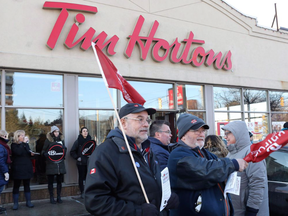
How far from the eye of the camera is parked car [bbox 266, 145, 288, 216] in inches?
178

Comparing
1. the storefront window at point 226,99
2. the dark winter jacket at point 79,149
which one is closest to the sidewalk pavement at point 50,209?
the dark winter jacket at point 79,149

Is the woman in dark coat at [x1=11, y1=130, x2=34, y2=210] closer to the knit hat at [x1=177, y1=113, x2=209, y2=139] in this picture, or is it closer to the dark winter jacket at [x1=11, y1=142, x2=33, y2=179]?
the dark winter jacket at [x1=11, y1=142, x2=33, y2=179]

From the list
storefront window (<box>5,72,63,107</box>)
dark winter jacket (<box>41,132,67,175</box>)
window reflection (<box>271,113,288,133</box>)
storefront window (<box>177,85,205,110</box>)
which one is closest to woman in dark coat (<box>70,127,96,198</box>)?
dark winter jacket (<box>41,132,67,175</box>)

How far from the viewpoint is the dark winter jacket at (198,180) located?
2596 mm

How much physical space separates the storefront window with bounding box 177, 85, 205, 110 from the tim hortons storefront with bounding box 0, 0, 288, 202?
4cm

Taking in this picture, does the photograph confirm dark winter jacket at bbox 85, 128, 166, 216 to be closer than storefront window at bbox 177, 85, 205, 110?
Yes

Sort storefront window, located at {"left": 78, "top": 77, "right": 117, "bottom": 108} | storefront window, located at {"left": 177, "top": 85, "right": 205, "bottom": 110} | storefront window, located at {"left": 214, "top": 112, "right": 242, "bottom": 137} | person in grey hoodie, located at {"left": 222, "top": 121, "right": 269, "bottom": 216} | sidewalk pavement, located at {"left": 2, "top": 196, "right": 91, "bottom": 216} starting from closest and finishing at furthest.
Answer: person in grey hoodie, located at {"left": 222, "top": 121, "right": 269, "bottom": 216} → sidewalk pavement, located at {"left": 2, "top": 196, "right": 91, "bottom": 216} → storefront window, located at {"left": 78, "top": 77, "right": 117, "bottom": 108} → storefront window, located at {"left": 177, "top": 85, "right": 205, "bottom": 110} → storefront window, located at {"left": 214, "top": 112, "right": 242, "bottom": 137}

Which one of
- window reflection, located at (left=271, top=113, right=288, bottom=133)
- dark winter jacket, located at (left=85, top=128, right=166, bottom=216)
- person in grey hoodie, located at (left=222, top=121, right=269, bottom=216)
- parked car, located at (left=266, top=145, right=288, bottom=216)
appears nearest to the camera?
dark winter jacket, located at (left=85, top=128, right=166, bottom=216)

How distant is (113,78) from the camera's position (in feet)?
10.2

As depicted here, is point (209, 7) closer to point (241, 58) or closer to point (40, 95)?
point (241, 58)

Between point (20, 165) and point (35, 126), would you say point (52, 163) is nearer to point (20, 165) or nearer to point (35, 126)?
point (20, 165)

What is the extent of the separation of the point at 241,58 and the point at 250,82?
1.10 meters

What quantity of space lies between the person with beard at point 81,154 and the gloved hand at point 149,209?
5.92m

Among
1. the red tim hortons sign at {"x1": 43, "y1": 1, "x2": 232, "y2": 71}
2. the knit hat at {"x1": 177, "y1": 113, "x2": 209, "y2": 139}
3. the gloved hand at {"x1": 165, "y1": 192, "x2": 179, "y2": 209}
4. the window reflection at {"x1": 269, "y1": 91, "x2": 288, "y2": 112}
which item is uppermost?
the red tim hortons sign at {"x1": 43, "y1": 1, "x2": 232, "y2": 71}
